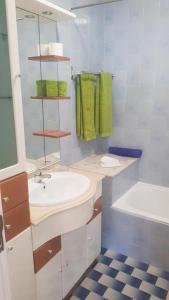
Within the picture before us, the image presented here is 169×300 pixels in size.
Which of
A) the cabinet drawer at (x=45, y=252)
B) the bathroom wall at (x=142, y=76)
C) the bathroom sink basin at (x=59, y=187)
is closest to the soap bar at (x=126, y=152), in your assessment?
the bathroom wall at (x=142, y=76)

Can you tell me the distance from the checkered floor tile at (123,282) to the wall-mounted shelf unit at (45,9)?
1.96 metres

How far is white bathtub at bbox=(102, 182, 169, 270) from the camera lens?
6.51ft

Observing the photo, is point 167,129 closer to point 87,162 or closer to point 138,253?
point 87,162

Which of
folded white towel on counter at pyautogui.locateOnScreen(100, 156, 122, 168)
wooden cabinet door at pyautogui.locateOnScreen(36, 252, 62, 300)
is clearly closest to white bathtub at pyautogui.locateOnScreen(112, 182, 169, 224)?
folded white towel on counter at pyautogui.locateOnScreen(100, 156, 122, 168)

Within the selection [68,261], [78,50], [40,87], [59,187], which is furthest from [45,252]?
[78,50]

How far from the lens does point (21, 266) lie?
1209 mm

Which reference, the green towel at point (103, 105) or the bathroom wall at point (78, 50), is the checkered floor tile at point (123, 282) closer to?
the bathroom wall at point (78, 50)

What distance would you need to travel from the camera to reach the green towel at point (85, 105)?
2.20 metres

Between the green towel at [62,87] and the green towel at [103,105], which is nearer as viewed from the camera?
the green towel at [62,87]

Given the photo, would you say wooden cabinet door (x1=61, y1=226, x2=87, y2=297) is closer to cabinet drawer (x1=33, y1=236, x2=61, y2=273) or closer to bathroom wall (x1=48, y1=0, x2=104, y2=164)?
cabinet drawer (x1=33, y1=236, x2=61, y2=273)

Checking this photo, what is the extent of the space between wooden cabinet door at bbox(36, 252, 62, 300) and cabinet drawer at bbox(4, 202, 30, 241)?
1.20 ft

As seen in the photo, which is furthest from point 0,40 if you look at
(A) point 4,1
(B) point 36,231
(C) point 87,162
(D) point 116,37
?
(D) point 116,37

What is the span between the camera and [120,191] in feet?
7.66

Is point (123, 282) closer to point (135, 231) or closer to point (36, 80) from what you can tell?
point (135, 231)
